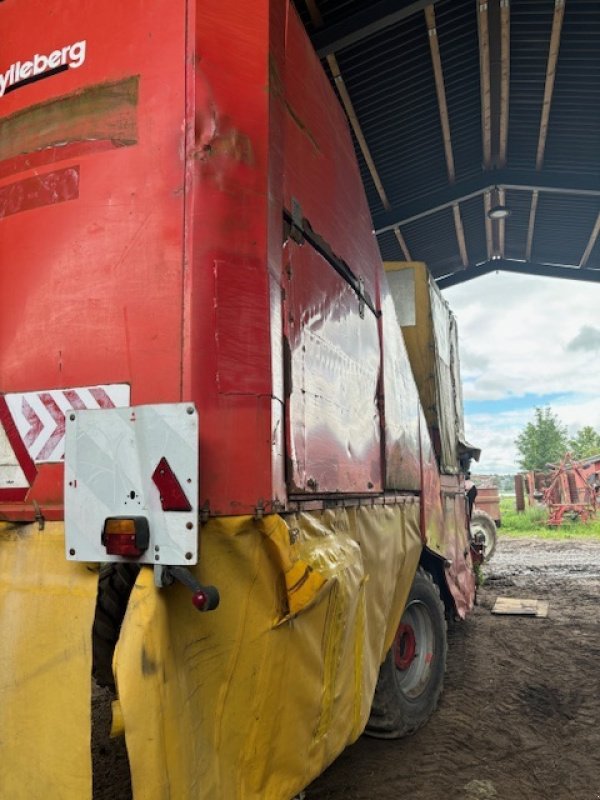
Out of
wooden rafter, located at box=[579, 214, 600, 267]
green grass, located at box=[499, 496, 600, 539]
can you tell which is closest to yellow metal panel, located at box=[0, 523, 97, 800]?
wooden rafter, located at box=[579, 214, 600, 267]

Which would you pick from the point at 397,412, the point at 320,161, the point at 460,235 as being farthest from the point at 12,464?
the point at 460,235

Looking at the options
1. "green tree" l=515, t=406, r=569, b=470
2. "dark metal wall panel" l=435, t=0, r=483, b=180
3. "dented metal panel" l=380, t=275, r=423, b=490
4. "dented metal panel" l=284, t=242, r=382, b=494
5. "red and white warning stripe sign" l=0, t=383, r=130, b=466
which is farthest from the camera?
"green tree" l=515, t=406, r=569, b=470

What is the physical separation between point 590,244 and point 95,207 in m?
8.53

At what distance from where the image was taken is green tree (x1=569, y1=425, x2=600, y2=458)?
148ft

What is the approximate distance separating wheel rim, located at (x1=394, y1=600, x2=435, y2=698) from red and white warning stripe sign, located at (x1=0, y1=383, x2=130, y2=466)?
2613 mm

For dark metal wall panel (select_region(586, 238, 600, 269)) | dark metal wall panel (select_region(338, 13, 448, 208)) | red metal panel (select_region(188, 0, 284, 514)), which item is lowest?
red metal panel (select_region(188, 0, 284, 514))

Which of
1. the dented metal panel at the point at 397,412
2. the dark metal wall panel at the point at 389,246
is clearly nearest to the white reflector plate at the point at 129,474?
the dented metal panel at the point at 397,412

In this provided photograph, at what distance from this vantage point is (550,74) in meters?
6.19

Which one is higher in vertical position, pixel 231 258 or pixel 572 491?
pixel 231 258

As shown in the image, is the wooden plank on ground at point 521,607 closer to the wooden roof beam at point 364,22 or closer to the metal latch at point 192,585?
the wooden roof beam at point 364,22

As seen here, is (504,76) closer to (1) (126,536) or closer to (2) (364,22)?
(2) (364,22)

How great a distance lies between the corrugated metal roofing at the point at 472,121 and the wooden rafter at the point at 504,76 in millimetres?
34

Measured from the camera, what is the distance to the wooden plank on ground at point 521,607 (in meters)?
7.31

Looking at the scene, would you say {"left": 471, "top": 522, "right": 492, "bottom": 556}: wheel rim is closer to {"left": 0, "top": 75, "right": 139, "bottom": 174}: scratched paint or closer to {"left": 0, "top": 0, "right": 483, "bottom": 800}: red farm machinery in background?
{"left": 0, "top": 0, "right": 483, "bottom": 800}: red farm machinery in background
